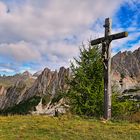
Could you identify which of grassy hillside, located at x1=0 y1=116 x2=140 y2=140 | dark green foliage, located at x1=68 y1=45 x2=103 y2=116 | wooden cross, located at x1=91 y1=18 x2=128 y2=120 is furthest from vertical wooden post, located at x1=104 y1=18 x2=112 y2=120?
dark green foliage, located at x1=68 y1=45 x2=103 y2=116

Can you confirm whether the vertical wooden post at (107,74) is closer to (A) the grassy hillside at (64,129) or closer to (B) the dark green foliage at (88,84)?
(A) the grassy hillside at (64,129)

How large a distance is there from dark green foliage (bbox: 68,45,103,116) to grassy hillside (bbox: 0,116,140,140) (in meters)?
10.1

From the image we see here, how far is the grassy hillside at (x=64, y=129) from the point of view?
16.9 meters

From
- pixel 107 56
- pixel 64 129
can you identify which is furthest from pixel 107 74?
pixel 64 129

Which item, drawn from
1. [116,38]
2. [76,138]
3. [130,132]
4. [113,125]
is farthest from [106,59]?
[76,138]

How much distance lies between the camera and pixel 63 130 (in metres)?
18.0

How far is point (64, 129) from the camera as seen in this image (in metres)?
18.2

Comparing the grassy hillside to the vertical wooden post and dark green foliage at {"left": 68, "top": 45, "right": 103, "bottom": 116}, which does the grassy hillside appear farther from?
dark green foliage at {"left": 68, "top": 45, "right": 103, "bottom": 116}

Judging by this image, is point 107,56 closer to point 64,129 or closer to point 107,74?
point 107,74

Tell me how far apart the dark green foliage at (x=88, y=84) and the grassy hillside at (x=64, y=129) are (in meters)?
10.1

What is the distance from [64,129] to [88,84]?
14352 mm

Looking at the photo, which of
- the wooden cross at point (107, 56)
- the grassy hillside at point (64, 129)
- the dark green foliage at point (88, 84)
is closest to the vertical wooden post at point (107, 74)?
the wooden cross at point (107, 56)

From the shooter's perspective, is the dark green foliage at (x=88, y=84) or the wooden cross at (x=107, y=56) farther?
the dark green foliage at (x=88, y=84)

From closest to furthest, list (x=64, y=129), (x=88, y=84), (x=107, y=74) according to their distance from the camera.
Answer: (x=64, y=129) → (x=107, y=74) → (x=88, y=84)
